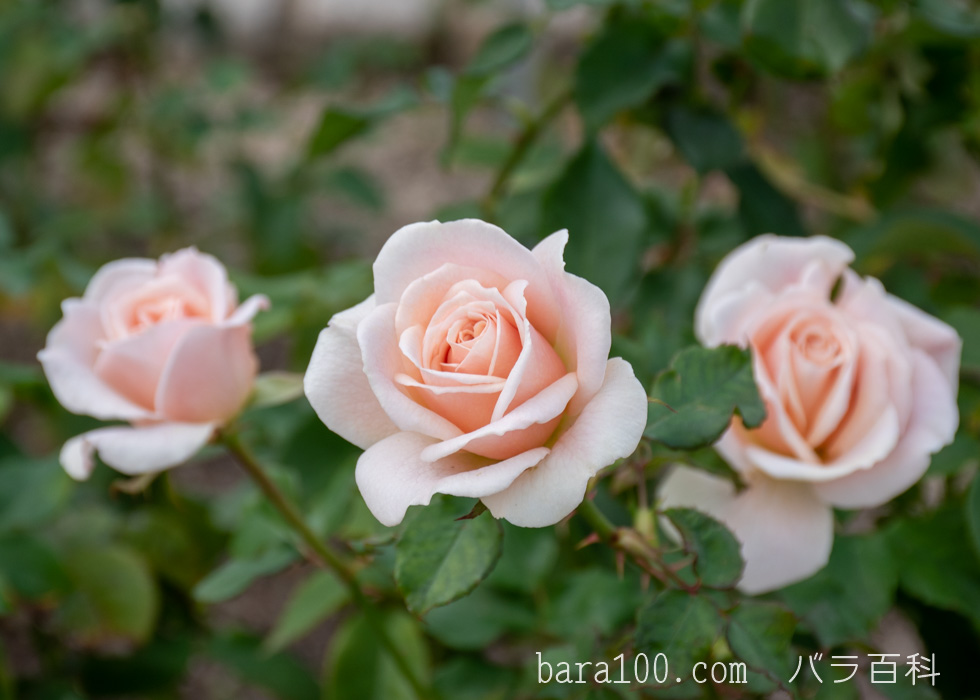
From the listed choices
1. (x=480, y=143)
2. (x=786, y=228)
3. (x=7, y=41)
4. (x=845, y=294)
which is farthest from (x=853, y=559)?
(x=7, y=41)

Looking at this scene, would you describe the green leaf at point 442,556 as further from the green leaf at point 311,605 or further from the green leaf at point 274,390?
the green leaf at point 311,605

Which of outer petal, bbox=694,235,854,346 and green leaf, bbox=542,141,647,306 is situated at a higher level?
outer petal, bbox=694,235,854,346

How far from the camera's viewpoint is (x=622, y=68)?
25.3 inches

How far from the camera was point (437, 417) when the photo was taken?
325 mm

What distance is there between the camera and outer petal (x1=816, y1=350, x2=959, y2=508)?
0.41 meters

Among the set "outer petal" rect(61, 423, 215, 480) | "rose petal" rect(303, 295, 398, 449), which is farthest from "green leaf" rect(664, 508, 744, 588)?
"outer petal" rect(61, 423, 215, 480)

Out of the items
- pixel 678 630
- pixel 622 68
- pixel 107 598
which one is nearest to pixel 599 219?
pixel 622 68

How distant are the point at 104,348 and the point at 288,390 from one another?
99mm

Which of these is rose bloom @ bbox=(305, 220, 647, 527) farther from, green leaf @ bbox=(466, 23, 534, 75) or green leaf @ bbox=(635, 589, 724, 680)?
green leaf @ bbox=(466, 23, 534, 75)

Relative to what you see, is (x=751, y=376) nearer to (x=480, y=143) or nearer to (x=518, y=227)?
(x=518, y=227)

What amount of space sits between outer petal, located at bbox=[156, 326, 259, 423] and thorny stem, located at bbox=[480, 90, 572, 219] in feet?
1.09

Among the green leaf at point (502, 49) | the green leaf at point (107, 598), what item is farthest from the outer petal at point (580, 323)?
the green leaf at point (107, 598)

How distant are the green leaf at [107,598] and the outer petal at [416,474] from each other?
21.7 inches

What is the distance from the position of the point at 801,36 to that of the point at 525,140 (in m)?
0.26
